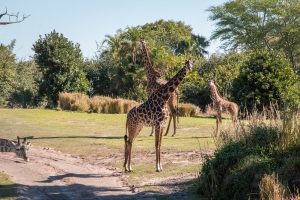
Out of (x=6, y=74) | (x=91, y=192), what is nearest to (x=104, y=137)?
(x=91, y=192)

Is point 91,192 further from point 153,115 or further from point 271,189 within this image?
A: point 271,189

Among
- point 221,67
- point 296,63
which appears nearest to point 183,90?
point 221,67

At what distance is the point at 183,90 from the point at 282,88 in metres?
12.7

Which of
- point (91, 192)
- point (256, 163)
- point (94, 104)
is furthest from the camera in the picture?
point (94, 104)

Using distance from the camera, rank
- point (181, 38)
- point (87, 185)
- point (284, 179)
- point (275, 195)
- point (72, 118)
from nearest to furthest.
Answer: point (275, 195)
point (284, 179)
point (87, 185)
point (72, 118)
point (181, 38)

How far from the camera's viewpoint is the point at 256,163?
10070mm

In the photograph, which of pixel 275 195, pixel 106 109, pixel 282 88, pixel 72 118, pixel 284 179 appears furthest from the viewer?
pixel 106 109

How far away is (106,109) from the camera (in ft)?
102

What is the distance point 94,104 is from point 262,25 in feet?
83.3

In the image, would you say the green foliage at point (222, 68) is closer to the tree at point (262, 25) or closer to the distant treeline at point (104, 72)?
the distant treeline at point (104, 72)

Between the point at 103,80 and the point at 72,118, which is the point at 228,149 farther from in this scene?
the point at 103,80

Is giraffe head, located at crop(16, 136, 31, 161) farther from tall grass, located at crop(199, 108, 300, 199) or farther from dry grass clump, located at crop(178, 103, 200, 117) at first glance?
dry grass clump, located at crop(178, 103, 200, 117)

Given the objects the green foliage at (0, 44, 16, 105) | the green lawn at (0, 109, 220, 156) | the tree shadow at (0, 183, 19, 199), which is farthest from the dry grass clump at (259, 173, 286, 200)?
the green foliage at (0, 44, 16, 105)

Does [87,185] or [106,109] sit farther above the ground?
[106,109]
